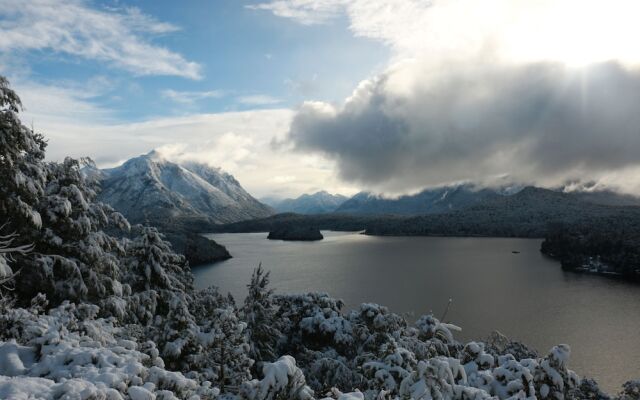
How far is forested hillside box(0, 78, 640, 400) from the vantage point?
26.8 feet

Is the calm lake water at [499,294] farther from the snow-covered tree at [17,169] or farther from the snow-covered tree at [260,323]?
the snow-covered tree at [17,169]

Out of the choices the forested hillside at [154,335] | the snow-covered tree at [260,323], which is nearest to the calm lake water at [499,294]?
the forested hillside at [154,335]

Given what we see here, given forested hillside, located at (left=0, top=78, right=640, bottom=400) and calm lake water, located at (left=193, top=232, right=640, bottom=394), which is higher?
forested hillside, located at (left=0, top=78, right=640, bottom=400)

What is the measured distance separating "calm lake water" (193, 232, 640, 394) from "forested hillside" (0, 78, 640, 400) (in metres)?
8.19

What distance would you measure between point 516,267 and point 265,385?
138 meters

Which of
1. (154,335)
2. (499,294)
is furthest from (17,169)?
(499,294)

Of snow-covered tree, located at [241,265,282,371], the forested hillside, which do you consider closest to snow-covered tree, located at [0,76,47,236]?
the forested hillside

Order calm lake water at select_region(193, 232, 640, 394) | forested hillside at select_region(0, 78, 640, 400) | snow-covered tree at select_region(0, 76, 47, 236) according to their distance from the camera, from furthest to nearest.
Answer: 1. calm lake water at select_region(193, 232, 640, 394)
2. snow-covered tree at select_region(0, 76, 47, 236)
3. forested hillside at select_region(0, 78, 640, 400)

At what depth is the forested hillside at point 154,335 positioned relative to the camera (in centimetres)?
816

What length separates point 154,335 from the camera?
62.8ft

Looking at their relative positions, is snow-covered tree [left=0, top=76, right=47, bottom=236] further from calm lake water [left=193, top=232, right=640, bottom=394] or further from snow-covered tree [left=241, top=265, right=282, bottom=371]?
calm lake water [left=193, top=232, right=640, bottom=394]

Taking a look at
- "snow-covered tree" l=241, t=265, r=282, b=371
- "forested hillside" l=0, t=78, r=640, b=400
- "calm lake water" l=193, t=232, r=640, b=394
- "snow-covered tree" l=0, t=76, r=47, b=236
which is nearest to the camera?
"forested hillside" l=0, t=78, r=640, b=400

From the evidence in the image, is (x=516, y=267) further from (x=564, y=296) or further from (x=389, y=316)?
(x=389, y=316)

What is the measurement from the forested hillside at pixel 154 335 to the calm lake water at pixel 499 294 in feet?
26.9
